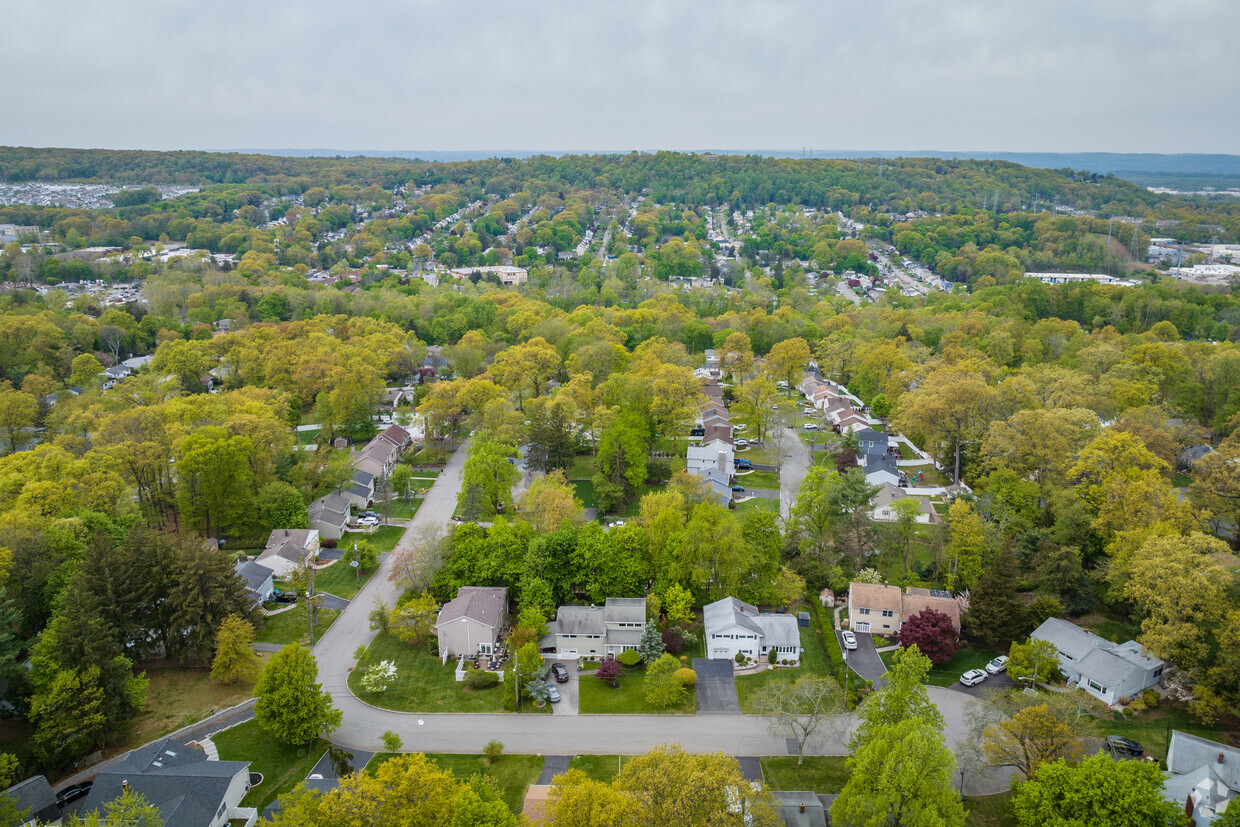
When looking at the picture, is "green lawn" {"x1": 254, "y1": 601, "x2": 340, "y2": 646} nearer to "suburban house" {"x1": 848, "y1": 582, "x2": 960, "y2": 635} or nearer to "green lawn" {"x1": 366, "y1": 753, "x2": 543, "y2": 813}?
"green lawn" {"x1": 366, "y1": 753, "x2": 543, "y2": 813}

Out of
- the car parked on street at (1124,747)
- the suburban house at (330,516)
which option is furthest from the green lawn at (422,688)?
the car parked on street at (1124,747)

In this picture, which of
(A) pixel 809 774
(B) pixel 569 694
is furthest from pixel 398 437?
(A) pixel 809 774

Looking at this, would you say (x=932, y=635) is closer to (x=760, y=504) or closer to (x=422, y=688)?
(x=760, y=504)

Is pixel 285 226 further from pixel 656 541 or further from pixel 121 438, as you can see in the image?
pixel 656 541

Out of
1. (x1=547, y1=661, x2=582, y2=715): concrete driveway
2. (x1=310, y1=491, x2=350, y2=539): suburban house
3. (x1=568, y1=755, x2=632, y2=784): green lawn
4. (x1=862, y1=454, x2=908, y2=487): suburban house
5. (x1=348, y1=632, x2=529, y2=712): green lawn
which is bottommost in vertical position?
(x1=547, y1=661, x2=582, y2=715): concrete driveway

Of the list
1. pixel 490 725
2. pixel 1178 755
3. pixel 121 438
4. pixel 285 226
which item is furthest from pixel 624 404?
pixel 285 226

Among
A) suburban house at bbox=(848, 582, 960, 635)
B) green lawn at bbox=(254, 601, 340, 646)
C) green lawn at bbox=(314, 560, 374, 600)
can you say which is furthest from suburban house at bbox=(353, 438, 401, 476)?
suburban house at bbox=(848, 582, 960, 635)
